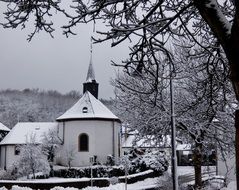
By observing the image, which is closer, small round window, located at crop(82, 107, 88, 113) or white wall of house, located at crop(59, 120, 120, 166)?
white wall of house, located at crop(59, 120, 120, 166)

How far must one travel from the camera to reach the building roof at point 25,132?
48.6 m

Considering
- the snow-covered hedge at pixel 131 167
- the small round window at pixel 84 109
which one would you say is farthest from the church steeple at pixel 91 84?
the snow-covered hedge at pixel 131 167

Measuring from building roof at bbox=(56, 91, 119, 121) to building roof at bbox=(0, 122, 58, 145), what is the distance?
14.2ft

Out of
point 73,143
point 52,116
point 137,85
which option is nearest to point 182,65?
point 137,85

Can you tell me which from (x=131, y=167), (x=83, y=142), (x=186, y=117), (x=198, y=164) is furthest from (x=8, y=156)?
(x=198, y=164)

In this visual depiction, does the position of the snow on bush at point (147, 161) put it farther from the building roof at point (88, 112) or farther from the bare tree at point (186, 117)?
the bare tree at point (186, 117)

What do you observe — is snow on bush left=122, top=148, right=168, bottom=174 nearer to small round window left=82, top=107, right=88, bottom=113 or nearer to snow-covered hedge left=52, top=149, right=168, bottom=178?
snow-covered hedge left=52, top=149, right=168, bottom=178

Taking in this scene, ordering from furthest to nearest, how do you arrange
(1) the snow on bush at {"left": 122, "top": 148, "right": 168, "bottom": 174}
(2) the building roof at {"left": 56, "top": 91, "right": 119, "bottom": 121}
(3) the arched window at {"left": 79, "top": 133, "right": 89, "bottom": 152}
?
(2) the building roof at {"left": 56, "top": 91, "right": 119, "bottom": 121} → (3) the arched window at {"left": 79, "top": 133, "right": 89, "bottom": 152} → (1) the snow on bush at {"left": 122, "top": 148, "right": 168, "bottom": 174}

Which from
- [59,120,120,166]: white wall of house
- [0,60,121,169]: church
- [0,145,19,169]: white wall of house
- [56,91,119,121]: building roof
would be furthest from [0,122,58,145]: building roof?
[56,91,119,121]: building roof

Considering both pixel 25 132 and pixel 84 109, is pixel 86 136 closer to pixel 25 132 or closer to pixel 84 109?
pixel 84 109

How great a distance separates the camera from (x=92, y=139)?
4494cm

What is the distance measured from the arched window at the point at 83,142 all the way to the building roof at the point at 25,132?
16.7ft

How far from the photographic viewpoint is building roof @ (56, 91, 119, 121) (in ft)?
149

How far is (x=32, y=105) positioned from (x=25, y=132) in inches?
2748
